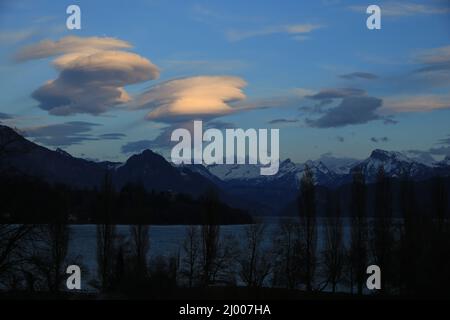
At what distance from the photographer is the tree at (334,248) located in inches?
1099

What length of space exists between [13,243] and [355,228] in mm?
17906

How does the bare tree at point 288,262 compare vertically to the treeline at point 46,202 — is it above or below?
below

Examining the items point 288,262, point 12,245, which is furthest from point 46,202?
point 288,262

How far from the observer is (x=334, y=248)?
29656mm

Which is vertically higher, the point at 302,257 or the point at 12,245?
the point at 12,245

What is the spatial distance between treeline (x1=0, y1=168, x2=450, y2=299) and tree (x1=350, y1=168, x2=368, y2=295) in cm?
4

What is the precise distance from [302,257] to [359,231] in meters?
A: 2.61

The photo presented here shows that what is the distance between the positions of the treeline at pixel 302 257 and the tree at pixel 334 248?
0.06 m

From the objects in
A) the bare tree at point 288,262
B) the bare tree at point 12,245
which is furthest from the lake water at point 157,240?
the bare tree at point 12,245

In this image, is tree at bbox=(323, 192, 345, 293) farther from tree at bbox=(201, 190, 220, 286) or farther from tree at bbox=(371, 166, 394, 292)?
tree at bbox=(201, 190, 220, 286)

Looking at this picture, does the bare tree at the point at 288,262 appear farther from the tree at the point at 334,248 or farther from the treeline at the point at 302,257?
the tree at the point at 334,248

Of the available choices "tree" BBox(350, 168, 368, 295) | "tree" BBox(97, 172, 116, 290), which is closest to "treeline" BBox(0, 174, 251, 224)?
"tree" BBox(97, 172, 116, 290)

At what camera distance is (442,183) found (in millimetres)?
32000

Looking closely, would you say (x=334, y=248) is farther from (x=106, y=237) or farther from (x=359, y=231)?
(x=106, y=237)
